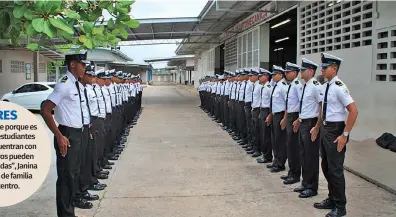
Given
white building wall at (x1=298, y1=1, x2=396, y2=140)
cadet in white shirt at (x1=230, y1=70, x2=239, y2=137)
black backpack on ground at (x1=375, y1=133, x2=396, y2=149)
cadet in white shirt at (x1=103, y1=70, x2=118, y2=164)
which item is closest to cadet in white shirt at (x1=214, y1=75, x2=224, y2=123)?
cadet in white shirt at (x1=230, y1=70, x2=239, y2=137)

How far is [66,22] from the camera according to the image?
2377 mm

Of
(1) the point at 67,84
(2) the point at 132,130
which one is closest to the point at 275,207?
(1) the point at 67,84

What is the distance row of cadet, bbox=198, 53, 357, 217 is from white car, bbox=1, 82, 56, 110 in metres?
9.80

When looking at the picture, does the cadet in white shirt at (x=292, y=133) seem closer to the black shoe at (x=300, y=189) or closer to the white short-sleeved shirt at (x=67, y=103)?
the black shoe at (x=300, y=189)

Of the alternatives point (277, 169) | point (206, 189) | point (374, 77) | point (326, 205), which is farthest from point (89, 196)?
point (374, 77)

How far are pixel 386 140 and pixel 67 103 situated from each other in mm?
6419

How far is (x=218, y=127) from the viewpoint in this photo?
13031 mm

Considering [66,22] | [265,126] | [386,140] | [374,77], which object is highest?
[66,22]

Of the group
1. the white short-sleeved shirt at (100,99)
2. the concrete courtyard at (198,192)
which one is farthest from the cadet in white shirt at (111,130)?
the white short-sleeved shirt at (100,99)

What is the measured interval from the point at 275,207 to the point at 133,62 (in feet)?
214

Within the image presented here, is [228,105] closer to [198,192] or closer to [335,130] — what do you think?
[198,192]

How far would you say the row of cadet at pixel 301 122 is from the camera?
454 cm

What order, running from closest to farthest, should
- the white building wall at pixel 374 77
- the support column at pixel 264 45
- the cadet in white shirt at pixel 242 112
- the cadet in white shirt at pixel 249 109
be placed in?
1. the white building wall at pixel 374 77
2. the cadet in white shirt at pixel 249 109
3. the cadet in white shirt at pixel 242 112
4. the support column at pixel 264 45

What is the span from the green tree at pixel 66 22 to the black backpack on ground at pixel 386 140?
664 cm
